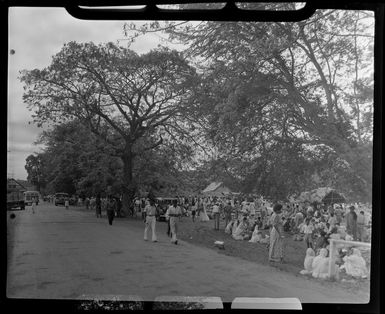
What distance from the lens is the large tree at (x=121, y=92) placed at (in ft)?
8.03

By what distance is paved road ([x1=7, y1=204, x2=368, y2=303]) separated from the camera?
87.4 inches

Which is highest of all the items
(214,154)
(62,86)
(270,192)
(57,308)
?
(62,86)

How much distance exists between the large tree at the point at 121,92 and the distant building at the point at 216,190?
16.2 inches

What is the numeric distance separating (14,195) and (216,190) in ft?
3.91

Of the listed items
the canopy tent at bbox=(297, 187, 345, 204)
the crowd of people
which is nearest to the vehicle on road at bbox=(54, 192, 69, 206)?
the crowd of people

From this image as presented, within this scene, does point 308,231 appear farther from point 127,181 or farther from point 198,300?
point 127,181

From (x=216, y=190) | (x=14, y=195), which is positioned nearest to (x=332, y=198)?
(x=216, y=190)

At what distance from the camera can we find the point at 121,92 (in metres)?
2.52

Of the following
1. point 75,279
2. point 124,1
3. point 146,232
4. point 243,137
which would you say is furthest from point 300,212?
point 124,1

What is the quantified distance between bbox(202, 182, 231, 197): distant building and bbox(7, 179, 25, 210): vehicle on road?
1.05 meters

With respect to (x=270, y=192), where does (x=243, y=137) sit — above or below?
above

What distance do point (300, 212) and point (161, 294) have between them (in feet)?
3.13

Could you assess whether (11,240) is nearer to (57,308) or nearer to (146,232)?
(57,308)

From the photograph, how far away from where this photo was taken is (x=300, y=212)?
101 inches
